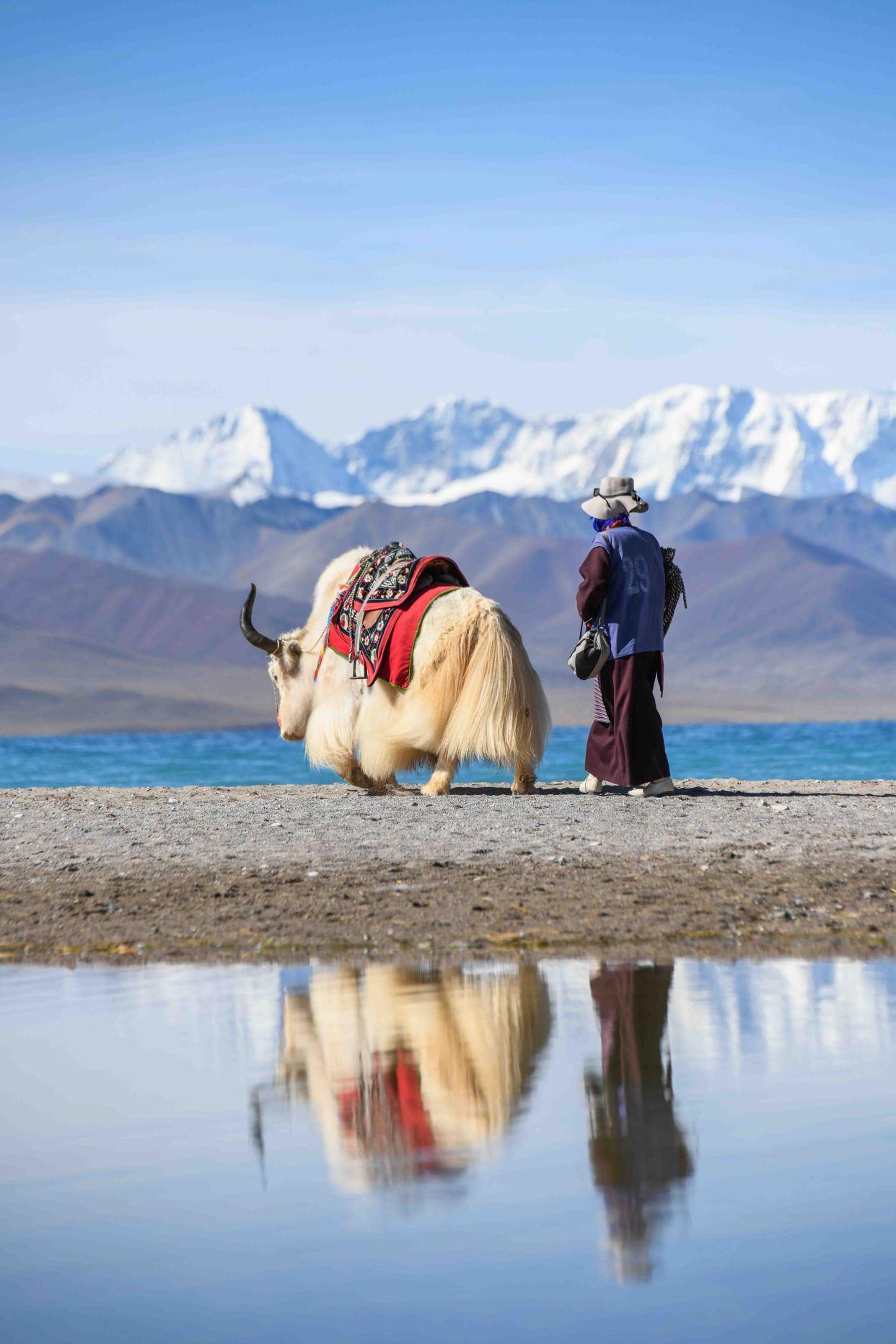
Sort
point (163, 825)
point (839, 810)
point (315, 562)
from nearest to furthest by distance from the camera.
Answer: point (163, 825)
point (839, 810)
point (315, 562)

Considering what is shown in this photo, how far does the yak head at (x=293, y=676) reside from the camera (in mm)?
10344

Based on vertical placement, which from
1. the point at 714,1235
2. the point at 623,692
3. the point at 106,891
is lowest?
the point at 714,1235

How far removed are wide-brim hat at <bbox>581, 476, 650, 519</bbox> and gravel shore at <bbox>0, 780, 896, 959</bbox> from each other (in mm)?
1512

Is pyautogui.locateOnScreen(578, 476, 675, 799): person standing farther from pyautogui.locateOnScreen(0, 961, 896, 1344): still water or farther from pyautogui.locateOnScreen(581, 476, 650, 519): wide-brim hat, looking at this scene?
pyautogui.locateOnScreen(0, 961, 896, 1344): still water

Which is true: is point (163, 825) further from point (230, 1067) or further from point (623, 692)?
point (230, 1067)

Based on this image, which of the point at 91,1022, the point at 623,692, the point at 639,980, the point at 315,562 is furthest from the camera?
the point at 315,562

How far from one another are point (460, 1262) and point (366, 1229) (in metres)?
0.18

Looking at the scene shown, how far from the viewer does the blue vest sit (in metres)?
8.99

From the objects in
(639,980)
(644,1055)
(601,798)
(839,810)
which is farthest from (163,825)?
(644,1055)

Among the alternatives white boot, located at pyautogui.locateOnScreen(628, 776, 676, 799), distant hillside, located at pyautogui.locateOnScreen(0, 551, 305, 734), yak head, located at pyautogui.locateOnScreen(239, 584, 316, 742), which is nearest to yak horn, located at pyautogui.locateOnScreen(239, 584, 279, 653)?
yak head, located at pyautogui.locateOnScreen(239, 584, 316, 742)

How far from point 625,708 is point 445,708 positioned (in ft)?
2.98

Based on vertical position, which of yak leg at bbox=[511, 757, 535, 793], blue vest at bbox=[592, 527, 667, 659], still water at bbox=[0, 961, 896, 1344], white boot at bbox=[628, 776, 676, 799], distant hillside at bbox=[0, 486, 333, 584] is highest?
distant hillside at bbox=[0, 486, 333, 584]

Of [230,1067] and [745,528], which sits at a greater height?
[745,528]

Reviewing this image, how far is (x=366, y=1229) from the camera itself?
257 cm
